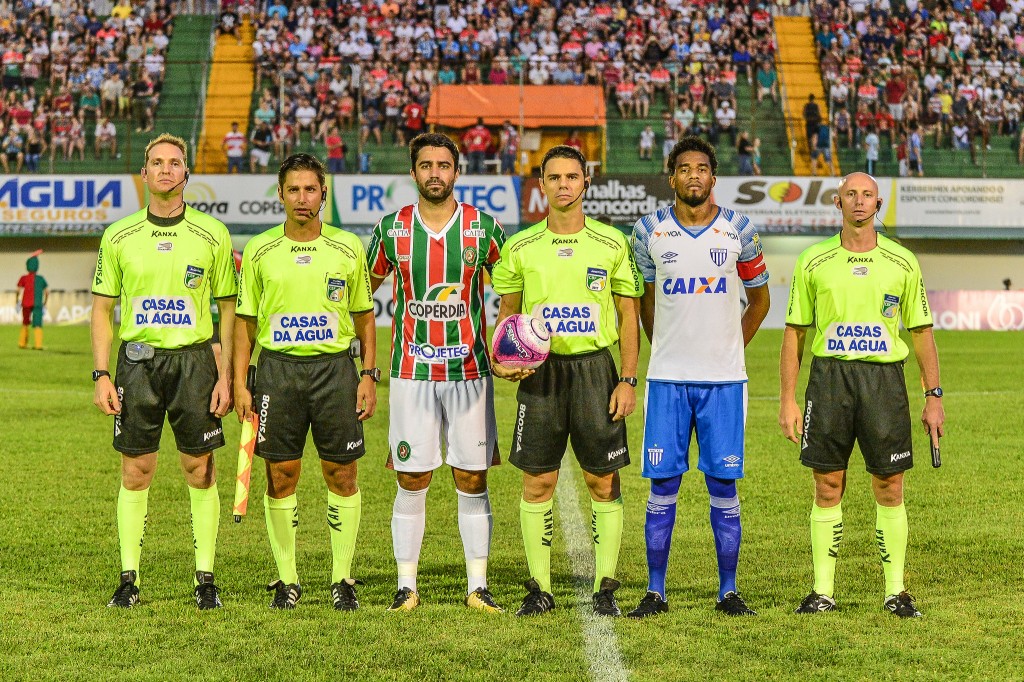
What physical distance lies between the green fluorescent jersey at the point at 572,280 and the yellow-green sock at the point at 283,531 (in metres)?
1.59

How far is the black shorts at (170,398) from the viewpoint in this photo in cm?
615

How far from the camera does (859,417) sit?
6.06m

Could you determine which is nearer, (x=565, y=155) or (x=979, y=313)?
(x=565, y=155)

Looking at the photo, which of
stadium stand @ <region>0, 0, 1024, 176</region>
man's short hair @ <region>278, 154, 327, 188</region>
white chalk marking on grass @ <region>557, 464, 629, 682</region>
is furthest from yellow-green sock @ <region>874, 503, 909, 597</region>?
stadium stand @ <region>0, 0, 1024, 176</region>

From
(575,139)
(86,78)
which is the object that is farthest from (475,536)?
(86,78)

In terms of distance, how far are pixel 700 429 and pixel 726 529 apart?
527 mm

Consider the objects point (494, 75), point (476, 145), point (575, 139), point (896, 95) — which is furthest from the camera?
point (494, 75)

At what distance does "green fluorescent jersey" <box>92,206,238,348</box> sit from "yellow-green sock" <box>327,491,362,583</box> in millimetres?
1121

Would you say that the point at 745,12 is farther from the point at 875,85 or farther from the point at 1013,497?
the point at 1013,497

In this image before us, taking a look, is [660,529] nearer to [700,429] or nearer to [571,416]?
[700,429]

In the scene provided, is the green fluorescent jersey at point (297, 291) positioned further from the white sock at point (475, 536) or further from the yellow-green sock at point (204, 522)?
the white sock at point (475, 536)

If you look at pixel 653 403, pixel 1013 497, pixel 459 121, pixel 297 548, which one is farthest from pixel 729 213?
pixel 459 121

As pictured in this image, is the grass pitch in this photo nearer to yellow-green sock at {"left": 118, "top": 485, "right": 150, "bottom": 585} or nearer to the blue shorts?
yellow-green sock at {"left": 118, "top": 485, "right": 150, "bottom": 585}

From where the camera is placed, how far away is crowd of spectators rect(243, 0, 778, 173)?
31.8 meters
